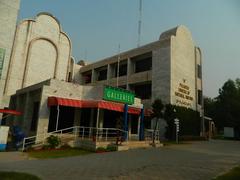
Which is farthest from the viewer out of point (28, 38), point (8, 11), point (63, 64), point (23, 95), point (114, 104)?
point (63, 64)

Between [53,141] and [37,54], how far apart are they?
834 inches

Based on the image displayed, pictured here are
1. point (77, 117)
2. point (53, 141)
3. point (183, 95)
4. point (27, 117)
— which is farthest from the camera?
point (183, 95)

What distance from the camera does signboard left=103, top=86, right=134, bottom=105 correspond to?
790 inches

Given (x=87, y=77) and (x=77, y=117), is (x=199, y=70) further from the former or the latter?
(x=77, y=117)

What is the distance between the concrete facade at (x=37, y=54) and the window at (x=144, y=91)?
12.4 m

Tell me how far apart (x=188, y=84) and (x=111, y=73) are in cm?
1321

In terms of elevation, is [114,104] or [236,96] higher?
[236,96]

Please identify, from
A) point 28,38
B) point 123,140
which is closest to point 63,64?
point 28,38

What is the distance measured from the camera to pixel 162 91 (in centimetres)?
3005

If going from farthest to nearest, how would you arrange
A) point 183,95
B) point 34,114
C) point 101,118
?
point 183,95 < point 34,114 < point 101,118

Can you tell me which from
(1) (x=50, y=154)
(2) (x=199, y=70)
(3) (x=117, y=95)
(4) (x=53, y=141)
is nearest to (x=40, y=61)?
(3) (x=117, y=95)

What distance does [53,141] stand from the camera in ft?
54.8

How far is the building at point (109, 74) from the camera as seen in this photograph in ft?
68.8

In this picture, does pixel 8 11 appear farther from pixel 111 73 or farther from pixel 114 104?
pixel 111 73
